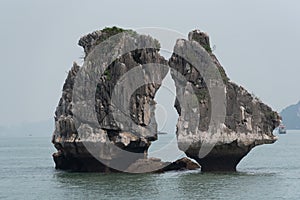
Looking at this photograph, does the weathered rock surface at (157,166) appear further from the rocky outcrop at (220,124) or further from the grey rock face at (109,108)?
the rocky outcrop at (220,124)

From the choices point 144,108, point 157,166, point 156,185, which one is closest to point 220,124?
point 144,108

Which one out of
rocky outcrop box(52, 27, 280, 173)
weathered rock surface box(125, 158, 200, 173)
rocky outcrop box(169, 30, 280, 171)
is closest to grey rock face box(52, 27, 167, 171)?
rocky outcrop box(52, 27, 280, 173)

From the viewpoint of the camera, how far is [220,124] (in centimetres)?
3984

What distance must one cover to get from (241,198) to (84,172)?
15.3m

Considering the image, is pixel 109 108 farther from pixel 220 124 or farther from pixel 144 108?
pixel 220 124

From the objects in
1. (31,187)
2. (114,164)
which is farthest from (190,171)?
(31,187)

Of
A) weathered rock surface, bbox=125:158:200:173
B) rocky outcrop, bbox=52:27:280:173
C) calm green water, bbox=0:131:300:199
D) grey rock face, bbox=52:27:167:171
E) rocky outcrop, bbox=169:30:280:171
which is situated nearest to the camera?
calm green water, bbox=0:131:300:199

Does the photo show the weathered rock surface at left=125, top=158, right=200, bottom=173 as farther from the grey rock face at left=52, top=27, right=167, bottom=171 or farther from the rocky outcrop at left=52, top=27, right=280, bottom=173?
the grey rock face at left=52, top=27, right=167, bottom=171

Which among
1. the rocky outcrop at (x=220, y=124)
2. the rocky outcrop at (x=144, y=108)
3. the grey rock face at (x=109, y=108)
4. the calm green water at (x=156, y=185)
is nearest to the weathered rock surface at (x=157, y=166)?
the rocky outcrop at (x=144, y=108)

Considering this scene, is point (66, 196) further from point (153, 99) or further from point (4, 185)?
point (153, 99)

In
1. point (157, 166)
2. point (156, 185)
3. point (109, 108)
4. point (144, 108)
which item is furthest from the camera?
point (157, 166)

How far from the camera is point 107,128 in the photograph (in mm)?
41406

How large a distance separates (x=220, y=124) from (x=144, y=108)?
5.79 metres

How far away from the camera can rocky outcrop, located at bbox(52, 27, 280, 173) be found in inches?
1582
